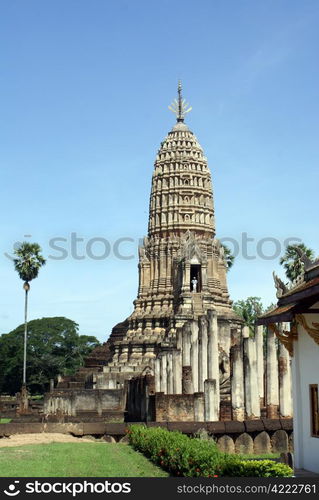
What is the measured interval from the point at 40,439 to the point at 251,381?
9.81 meters

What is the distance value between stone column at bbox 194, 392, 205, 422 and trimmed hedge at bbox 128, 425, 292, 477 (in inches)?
295

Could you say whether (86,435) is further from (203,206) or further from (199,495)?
(203,206)

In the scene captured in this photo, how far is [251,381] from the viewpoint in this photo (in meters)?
29.3

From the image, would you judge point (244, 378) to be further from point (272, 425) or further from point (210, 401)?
point (272, 425)

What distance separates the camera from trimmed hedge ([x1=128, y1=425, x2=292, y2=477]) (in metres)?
12.6

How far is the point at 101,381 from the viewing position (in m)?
48.3

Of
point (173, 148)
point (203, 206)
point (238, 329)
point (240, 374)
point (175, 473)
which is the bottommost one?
point (175, 473)

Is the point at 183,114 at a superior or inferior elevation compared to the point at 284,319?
superior

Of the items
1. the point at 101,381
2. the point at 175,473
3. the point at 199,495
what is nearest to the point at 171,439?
the point at 175,473

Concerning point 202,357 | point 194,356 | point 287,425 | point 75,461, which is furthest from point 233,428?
point 194,356

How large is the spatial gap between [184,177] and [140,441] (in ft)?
125

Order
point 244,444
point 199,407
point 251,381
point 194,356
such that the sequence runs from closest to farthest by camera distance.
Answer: point 244,444
point 199,407
point 251,381
point 194,356

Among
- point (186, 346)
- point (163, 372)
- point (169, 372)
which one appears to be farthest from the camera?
point (163, 372)

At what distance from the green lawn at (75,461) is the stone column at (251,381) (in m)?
8.52
